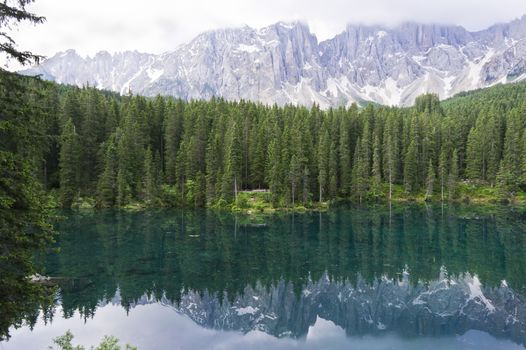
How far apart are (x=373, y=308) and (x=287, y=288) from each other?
23.2ft

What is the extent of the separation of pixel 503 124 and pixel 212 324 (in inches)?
4405

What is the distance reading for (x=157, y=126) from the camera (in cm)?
10562

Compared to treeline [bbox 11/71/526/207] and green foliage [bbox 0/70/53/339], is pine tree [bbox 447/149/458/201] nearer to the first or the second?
treeline [bbox 11/71/526/207]

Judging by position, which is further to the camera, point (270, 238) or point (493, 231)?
point (493, 231)

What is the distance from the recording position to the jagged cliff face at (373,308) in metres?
26.0

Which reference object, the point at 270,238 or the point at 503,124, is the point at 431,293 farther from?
the point at 503,124

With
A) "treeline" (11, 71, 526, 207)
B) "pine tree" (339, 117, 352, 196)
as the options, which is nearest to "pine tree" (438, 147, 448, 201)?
"treeline" (11, 71, 526, 207)

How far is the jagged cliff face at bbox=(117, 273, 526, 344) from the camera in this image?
2605cm

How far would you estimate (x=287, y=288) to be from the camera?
110 ft

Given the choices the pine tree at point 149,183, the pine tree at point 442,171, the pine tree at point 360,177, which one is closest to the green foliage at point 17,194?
the pine tree at point 149,183

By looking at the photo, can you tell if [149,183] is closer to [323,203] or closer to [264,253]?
[323,203]

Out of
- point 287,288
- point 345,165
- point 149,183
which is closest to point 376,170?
point 345,165

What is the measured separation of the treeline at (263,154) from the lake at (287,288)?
26.3 m

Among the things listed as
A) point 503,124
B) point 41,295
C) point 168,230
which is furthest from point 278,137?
point 41,295
